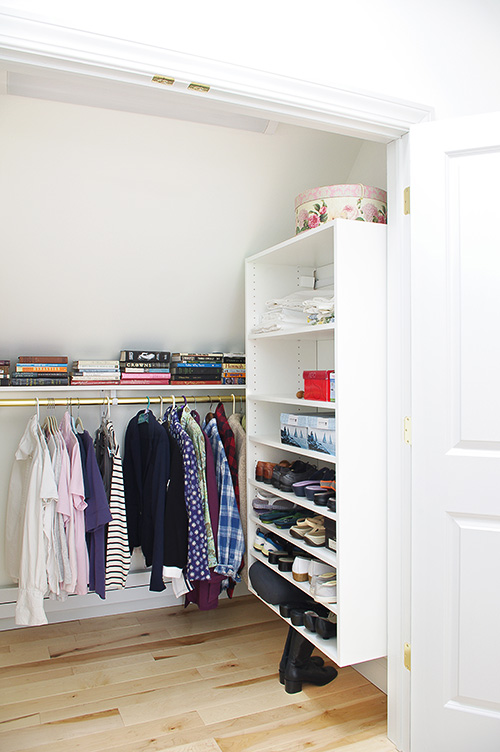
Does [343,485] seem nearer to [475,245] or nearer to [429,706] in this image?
[429,706]

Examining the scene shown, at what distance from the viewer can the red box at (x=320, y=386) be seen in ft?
7.27

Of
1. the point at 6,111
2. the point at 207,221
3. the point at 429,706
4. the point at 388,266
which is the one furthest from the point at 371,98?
the point at 429,706

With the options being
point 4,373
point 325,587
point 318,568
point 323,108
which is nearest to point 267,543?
point 318,568

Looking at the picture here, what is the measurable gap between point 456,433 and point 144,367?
5.74ft

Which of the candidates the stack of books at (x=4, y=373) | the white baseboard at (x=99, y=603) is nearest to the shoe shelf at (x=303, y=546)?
the white baseboard at (x=99, y=603)

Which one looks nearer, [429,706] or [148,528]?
[429,706]

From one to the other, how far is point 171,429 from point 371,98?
1734mm

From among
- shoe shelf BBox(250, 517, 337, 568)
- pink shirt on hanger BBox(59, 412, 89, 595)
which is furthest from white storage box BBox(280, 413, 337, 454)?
pink shirt on hanger BBox(59, 412, 89, 595)

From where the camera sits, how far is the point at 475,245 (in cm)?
182

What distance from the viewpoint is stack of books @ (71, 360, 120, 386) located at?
2.98m

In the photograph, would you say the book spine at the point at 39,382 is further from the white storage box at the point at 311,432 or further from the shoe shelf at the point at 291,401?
the white storage box at the point at 311,432

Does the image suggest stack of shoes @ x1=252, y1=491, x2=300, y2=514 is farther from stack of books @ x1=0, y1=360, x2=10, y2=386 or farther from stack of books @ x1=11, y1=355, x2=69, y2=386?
stack of books @ x1=0, y1=360, x2=10, y2=386

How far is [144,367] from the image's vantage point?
3.12 meters

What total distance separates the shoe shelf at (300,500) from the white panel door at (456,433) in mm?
364
